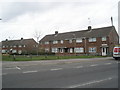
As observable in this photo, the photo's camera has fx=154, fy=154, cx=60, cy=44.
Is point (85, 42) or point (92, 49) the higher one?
point (85, 42)

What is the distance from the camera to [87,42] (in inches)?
1891

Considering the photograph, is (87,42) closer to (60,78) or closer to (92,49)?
(92,49)

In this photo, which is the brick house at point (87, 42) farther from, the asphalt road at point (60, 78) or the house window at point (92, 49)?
the asphalt road at point (60, 78)

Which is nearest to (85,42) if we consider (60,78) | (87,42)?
(87,42)

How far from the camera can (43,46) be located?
62656 millimetres

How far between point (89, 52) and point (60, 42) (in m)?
12.8

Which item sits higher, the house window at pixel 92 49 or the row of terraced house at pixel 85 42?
the row of terraced house at pixel 85 42

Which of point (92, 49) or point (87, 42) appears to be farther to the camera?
point (87, 42)

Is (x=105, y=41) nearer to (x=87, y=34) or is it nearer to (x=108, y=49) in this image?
(x=108, y=49)

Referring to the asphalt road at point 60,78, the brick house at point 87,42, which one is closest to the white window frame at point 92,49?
the brick house at point 87,42

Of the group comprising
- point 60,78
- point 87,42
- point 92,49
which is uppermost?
point 87,42

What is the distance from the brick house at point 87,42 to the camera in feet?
144

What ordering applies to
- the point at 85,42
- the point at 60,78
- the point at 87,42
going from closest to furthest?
the point at 60,78 → the point at 87,42 → the point at 85,42

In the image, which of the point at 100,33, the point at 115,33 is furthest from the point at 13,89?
the point at 115,33
